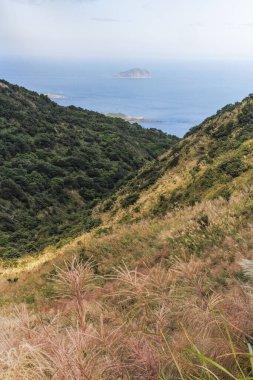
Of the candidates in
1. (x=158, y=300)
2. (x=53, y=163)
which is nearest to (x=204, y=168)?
(x=158, y=300)

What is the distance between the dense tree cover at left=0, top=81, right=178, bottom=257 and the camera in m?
37.1

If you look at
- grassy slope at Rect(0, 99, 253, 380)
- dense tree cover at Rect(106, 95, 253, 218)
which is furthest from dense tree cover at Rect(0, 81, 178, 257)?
grassy slope at Rect(0, 99, 253, 380)

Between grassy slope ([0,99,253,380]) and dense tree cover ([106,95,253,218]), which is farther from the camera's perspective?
dense tree cover ([106,95,253,218])

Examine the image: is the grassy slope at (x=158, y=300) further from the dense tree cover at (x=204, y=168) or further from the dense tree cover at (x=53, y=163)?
the dense tree cover at (x=53, y=163)

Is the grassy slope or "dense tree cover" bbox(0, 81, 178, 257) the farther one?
"dense tree cover" bbox(0, 81, 178, 257)

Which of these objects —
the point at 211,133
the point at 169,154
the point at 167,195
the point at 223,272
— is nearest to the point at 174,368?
the point at 223,272

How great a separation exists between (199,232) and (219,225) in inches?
26.9

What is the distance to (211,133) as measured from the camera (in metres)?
32.9

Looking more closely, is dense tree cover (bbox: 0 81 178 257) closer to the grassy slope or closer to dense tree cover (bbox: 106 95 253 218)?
dense tree cover (bbox: 106 95 253 218)

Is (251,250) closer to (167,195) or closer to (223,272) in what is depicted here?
(223,272)

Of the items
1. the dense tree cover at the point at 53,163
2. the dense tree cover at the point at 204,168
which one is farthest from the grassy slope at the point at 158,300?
the dense tree cover at the point at 53,163

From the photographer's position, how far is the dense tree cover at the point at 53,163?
122ft

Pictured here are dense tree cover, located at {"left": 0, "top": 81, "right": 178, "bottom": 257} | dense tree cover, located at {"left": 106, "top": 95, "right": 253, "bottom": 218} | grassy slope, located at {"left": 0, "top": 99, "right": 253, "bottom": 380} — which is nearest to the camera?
grassy slope, located at {"left": 0, "top": 99, "right": 253, "bottom": 380}

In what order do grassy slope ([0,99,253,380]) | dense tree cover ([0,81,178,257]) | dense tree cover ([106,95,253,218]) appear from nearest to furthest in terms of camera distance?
1. grassy slope ([0,99,253,380])
2. dense tree cover ([106,95,253,218])
3. dense tree cover ([0,81,178,257])
